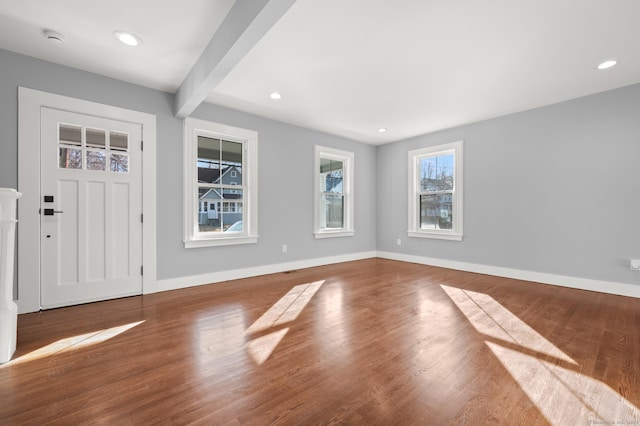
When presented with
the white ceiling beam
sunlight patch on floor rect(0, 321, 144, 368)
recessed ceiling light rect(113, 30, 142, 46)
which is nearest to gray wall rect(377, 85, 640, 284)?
the white ceiling beam

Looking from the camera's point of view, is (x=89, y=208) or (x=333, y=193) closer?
(x=89, y=208)

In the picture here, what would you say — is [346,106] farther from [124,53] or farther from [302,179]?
[124,53]

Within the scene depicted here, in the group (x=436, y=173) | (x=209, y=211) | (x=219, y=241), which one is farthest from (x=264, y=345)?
(x=436, y=173)

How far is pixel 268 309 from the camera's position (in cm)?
299

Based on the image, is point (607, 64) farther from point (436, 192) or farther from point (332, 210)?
point (332, 210)

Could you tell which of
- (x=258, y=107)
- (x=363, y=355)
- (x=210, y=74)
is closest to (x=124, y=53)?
(x=210, y=74)

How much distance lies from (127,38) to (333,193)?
3.97 meters

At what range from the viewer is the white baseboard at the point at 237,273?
3.70m

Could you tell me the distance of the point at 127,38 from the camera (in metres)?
2.58

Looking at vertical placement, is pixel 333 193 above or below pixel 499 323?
above

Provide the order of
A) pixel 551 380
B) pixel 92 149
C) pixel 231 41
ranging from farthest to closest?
pixel 92 149 → pixel 231 41 → pixel 551 380

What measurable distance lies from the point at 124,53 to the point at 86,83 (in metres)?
0.78

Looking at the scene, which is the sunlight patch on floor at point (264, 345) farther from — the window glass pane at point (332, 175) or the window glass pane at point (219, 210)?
the window glass pane at point (332, 175)

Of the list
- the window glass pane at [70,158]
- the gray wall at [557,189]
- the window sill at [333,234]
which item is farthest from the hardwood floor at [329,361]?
the window sill at [333,234]
